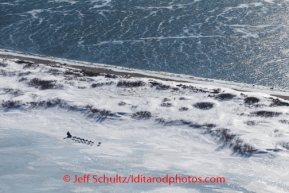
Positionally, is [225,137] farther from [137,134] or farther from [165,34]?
[165,34]

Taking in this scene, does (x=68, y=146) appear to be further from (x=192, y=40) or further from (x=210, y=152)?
(x=192, y=40)

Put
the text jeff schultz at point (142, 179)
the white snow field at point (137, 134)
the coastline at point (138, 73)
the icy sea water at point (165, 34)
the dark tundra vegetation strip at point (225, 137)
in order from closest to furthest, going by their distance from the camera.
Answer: the text jeff schultz at point (142, 179) → the white snow field at point (137, 134) → the dark tundra vegetation strip at point (225, 137) → the coastline at point (138, 73) → the icy sea water at point (165, 34)

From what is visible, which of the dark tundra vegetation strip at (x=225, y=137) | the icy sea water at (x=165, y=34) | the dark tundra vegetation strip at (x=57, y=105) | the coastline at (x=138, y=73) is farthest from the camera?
the icy sea water at (x=165, y=34)

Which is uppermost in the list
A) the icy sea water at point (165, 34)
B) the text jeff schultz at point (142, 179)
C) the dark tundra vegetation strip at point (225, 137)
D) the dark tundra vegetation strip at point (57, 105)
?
the icy sea water at point (165, 34)

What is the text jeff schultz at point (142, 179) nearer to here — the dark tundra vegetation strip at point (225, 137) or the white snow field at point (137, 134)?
the white snow field at point (137, 134)

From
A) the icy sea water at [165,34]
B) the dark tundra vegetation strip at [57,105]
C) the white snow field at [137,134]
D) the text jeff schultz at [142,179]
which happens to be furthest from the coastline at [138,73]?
the text jeff schultz at [142,179]

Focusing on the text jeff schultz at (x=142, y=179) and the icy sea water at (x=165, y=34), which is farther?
the icy sea water at (x=165, y=34)

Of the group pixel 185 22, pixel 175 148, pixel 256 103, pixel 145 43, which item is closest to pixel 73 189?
pixel 175 148

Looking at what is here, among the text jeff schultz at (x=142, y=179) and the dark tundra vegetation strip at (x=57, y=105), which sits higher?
the dark tundra vegetation strip at (x=57, y=105)
